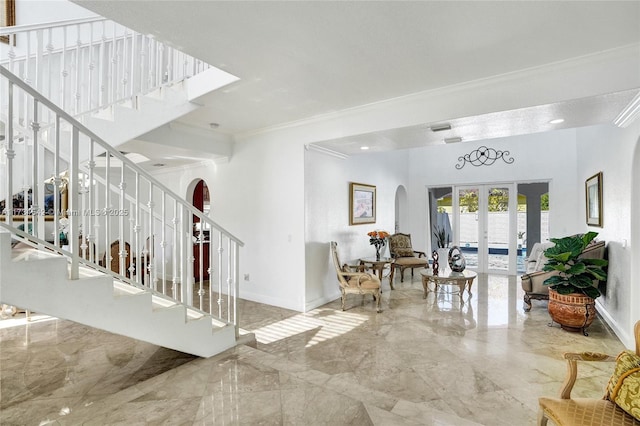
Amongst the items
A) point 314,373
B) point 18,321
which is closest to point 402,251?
point 314,373

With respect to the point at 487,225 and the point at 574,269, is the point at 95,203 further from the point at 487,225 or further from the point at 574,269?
the point at 487,225

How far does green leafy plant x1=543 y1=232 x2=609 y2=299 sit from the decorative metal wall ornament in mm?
3693

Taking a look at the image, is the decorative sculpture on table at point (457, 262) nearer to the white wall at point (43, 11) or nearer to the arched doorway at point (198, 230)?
the arched doorway at point (198, 230)

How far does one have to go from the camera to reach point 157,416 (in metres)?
2.08

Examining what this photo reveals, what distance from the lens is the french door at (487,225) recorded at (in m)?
7.34

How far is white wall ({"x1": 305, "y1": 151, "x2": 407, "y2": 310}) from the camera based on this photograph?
4.92 meters

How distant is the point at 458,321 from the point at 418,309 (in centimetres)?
65

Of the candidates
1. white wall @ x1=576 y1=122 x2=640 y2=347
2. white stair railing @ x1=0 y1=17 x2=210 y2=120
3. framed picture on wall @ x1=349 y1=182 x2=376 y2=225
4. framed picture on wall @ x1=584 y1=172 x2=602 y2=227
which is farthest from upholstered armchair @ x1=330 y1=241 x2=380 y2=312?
framed picture on wall @ x1=584 y1=172 x2=602 y2=227

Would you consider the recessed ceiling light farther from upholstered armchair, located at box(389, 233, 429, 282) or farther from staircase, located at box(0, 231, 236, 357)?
upholstered armchair, located at box(389, 233, 429, 282)

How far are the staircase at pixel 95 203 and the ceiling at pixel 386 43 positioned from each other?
74 cm

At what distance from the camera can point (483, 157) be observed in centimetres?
758

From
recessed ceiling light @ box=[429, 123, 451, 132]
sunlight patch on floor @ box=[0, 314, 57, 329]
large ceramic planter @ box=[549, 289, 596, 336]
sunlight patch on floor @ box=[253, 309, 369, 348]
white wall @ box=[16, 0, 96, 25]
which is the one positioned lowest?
sunlight patch on floor @ box=[253, 309, 369, 348]

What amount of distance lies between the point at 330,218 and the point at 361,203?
3.46ft

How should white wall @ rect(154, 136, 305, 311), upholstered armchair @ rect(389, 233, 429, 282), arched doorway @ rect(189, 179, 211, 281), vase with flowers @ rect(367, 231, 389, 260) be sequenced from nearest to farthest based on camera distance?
white wall @ rect(154, 136, 305, 311)
vase with flowers @ rect(367, 231, 389, 260)
upholstered armchair @ rect(389, 233, 429, 282)
arched doorway @ rect(189, 179, 211, 281)
